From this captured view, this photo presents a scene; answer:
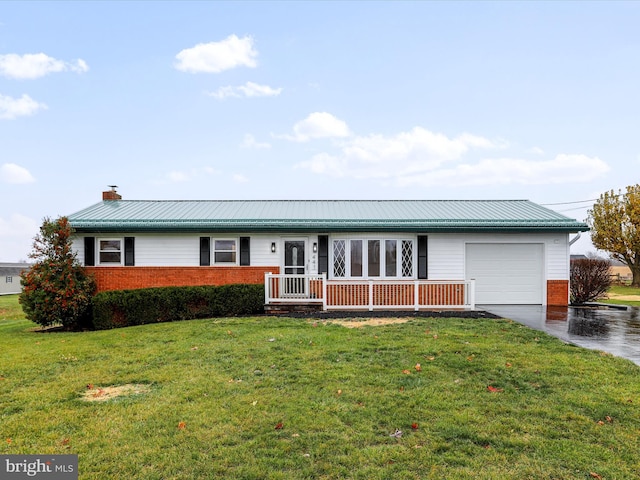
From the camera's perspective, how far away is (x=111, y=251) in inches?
583

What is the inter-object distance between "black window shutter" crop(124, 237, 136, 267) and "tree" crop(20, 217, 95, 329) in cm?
165

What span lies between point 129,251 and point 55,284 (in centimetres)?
289

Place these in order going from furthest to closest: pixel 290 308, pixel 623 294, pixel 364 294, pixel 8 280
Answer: pixel 8 280 < pixel 623 294 < pixel 364 294 < pixel 290 308

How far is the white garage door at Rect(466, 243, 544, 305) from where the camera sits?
15.0 metres

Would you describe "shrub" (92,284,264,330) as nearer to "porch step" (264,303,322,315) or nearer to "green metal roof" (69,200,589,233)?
"porch step" (264,303,322,315)

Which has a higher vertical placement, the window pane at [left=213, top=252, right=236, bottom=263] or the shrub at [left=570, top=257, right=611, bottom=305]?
the window pane at [left=213, top=252, right=236, bottom=263]

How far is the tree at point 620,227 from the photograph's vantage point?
3303 centimetres

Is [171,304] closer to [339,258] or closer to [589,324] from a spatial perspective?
[339,258]

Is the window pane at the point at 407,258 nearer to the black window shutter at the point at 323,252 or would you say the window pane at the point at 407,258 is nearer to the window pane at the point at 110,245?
the black window shutter at the point at 323,252

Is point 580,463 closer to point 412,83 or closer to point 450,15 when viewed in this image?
point 450,15

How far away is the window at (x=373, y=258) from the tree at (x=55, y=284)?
8335 millimetres

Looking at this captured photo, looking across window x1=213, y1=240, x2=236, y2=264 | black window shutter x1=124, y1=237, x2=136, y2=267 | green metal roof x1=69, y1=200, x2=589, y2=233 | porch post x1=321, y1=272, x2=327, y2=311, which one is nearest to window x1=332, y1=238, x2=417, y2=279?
green metal roof x1=69, y1=200, x2=589, y2=233

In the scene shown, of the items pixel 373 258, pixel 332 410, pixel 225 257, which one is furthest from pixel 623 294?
pixel 332 410

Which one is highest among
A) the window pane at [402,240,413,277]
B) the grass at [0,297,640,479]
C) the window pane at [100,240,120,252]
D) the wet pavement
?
the window pane at [100,240,120,252]
